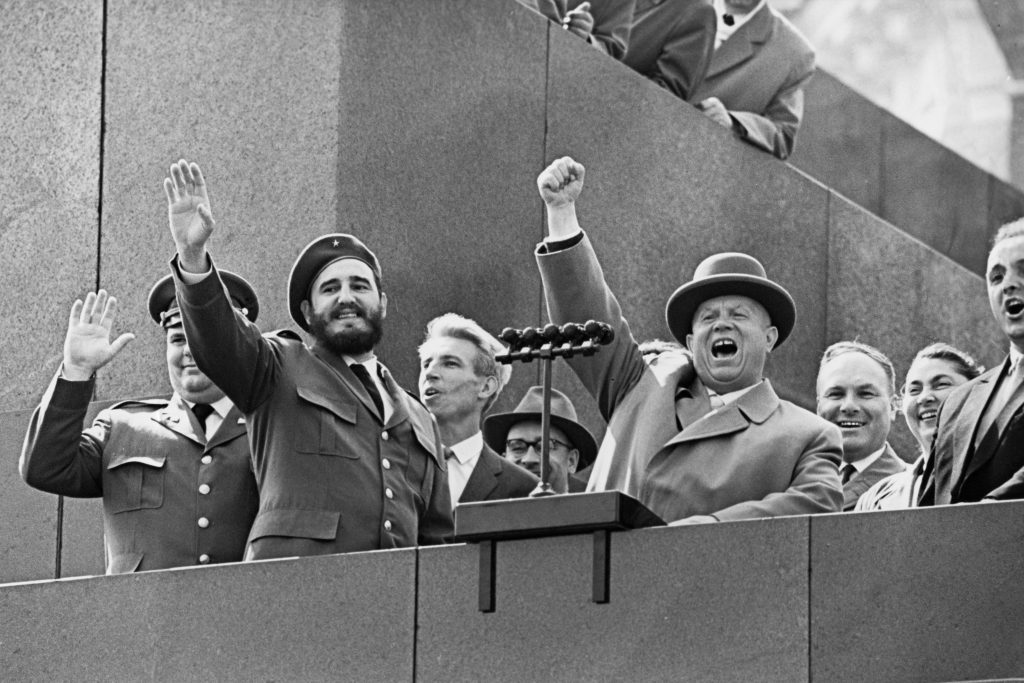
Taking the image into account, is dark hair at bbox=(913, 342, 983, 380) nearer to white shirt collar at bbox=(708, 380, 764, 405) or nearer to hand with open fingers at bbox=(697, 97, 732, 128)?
white shirt collar at bbox=(708, 380, 764, 405)

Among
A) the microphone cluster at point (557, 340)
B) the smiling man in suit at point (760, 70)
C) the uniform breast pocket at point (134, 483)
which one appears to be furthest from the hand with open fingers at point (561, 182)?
the smiling man in suit at point (760, 70)

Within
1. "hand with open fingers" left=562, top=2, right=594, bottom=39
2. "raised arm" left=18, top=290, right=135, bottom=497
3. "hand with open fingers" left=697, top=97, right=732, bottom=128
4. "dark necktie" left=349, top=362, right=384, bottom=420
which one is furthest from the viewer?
"hand with open fingers" left=697, top=97, right=732, bottom=128

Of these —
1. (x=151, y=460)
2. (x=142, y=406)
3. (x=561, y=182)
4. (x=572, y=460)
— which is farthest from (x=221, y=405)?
(x=572, y=460)

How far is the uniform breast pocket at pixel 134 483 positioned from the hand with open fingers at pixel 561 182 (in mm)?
1786

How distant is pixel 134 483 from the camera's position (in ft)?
34.4

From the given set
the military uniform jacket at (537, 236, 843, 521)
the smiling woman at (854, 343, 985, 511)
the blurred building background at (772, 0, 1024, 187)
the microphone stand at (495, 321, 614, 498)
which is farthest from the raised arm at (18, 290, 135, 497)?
the blurred building background at (772, 0, 1024, 187)

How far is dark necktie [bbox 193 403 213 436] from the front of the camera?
34.9 feet

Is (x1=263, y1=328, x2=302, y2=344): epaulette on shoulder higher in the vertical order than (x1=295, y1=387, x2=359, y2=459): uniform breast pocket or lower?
higher

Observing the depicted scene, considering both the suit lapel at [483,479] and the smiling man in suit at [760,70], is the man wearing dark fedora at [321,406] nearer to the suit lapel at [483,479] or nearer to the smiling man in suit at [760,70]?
the suit lapel at [483,479]

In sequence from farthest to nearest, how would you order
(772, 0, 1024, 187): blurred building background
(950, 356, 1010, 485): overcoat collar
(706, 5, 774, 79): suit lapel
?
1. (772, 0, 1024, 187): blurred building background
2. (706, 5, 774, 79): suit lapel
3. (950, 356, 1010, 485): overcoat collar

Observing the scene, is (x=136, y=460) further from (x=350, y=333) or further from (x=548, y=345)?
(x=548, y=345)

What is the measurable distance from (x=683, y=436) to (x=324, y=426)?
1.30 metres

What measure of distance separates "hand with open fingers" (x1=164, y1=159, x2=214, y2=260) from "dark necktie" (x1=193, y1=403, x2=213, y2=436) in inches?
38.0

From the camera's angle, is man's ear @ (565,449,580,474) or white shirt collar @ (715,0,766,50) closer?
man's ear @ (565,449,580,474)
